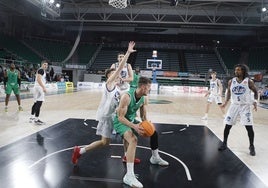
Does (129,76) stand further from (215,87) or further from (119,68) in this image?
(215,87)

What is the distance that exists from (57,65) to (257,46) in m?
24.8

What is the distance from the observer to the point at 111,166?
4238mm

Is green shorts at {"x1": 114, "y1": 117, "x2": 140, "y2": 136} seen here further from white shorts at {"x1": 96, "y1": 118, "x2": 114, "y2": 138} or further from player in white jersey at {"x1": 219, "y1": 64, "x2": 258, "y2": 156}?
player in white jersey at {"x1": 219, "y1": 64, "x2": 258, "y2": 156}

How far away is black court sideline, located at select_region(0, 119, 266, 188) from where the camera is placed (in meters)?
3.62

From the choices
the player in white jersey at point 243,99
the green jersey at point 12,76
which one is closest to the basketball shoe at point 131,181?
the player in white jersey at point 243,99

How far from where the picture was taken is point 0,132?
6164mm

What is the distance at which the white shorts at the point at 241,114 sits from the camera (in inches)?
204

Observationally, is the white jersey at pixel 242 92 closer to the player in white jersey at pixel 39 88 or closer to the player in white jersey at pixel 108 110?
the player in white jersey at pixel 108 110

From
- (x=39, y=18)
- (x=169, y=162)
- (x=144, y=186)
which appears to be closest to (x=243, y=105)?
(x=169, y=162)

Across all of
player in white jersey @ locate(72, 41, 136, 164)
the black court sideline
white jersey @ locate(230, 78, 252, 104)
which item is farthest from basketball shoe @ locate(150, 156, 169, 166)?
white jersey @ locate(230, 78, 252, 104)

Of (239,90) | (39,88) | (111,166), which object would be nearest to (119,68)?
(111,166)

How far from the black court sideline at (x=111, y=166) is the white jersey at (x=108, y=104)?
2.73 ft

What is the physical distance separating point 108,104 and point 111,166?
100 cm

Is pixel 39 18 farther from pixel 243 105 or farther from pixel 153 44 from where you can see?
pixel 243 105
